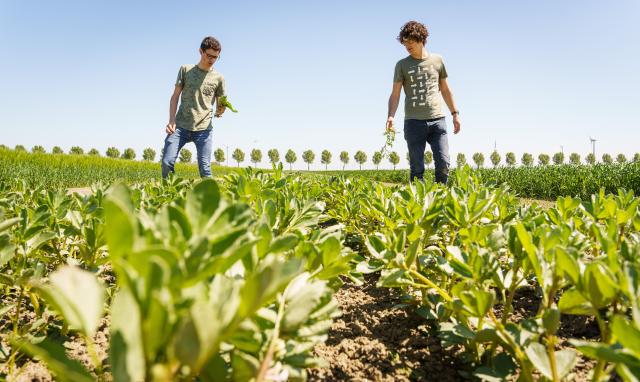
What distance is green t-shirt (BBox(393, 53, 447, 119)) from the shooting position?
4.90 metres

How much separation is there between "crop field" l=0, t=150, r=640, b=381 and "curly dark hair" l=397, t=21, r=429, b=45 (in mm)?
3519

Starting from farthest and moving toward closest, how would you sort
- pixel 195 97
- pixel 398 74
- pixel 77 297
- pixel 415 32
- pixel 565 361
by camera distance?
pixel 195 97 < pixel 398 74 < pixel 415 32 < pixel 565 361 < pixel 77 297

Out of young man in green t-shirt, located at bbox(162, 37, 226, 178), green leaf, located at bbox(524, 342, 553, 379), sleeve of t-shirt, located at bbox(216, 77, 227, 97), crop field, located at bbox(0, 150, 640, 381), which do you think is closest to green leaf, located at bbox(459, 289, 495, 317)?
crop field, located at bbox(0, 150, 640, 381)

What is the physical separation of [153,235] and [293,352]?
0.37 meters

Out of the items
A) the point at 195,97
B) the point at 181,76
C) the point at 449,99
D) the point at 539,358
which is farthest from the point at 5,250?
the point at 181,76

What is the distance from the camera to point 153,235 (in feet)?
1.89

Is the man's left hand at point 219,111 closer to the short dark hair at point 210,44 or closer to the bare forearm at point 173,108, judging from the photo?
the bare forearm at point 173,108

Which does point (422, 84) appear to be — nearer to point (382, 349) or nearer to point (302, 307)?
point (382, 349)

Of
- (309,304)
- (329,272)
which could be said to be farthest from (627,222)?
(309,304)

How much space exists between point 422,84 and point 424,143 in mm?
781

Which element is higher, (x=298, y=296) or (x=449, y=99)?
(x=449, y=99)

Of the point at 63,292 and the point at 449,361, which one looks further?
the point at 449,361

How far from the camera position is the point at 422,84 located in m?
4.94

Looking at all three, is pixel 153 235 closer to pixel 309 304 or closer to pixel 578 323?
pixel 309 304
